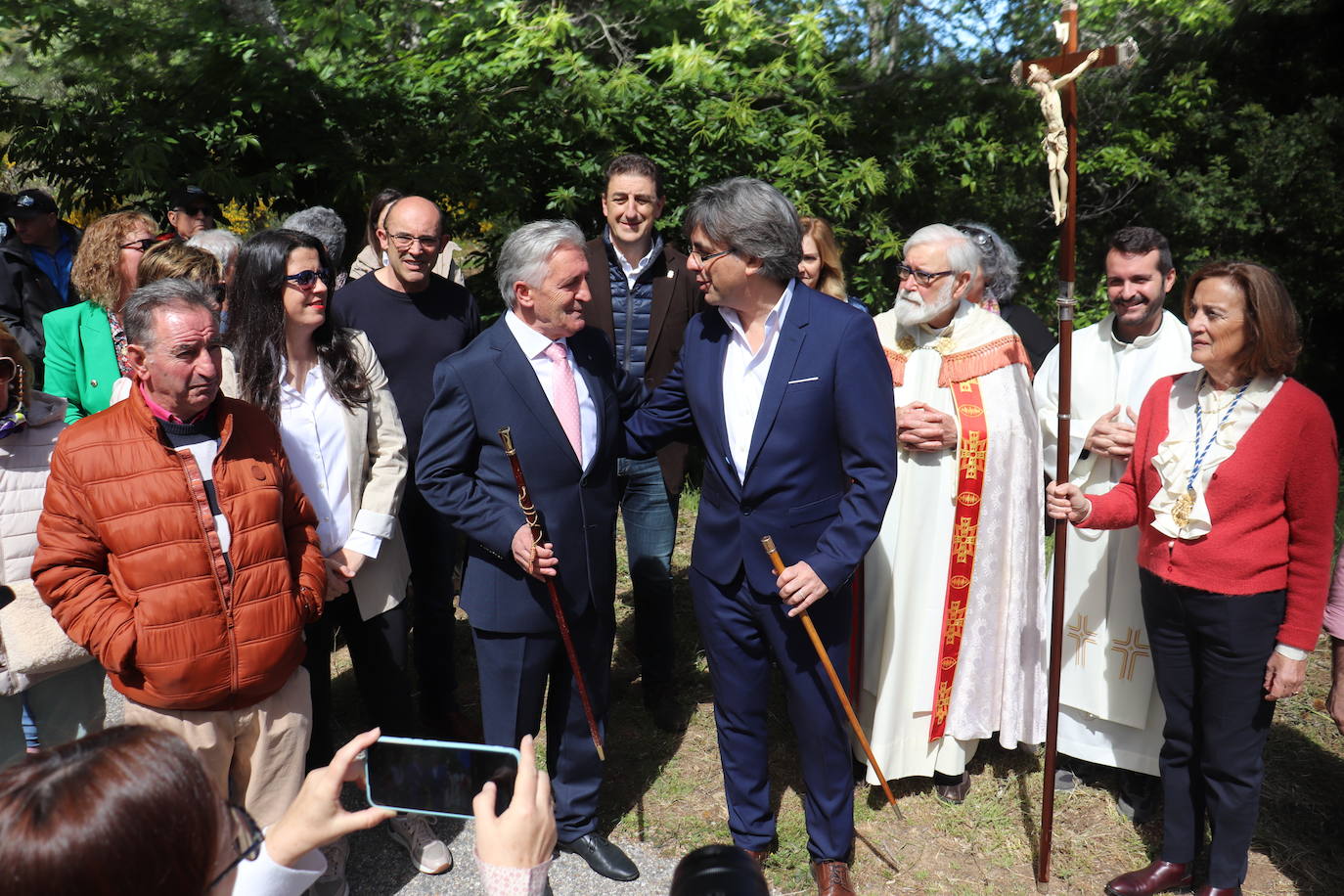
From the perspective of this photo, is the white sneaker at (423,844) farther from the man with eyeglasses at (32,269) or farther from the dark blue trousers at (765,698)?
the man with eyeglasses at (32,269)

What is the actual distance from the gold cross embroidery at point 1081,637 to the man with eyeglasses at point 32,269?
4.83 m

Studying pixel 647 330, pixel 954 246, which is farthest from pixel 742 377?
pixel 647 330

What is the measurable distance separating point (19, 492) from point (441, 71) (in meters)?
4.23

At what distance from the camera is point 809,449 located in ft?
10.6

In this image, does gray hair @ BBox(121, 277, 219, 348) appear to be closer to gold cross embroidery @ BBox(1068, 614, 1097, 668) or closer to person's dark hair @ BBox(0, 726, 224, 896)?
person's dark hair @ BBox(0, 726, 224, 896)

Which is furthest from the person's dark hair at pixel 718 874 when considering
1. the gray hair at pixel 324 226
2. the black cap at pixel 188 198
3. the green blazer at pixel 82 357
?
the black cap at pixel 188 198

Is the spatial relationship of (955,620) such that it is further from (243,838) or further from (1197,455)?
(243,838)

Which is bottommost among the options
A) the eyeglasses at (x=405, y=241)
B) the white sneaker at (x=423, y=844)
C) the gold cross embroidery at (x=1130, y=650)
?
the white sneaker at (x=423, y=844)

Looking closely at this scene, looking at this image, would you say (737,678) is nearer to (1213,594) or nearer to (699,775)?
(699,775)

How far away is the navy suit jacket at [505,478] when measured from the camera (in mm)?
3277

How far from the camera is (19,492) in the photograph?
3076mm

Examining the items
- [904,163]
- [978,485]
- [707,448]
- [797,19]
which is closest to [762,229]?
[707,448]

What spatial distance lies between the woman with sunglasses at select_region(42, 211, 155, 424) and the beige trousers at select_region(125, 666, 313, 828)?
1.55 metres

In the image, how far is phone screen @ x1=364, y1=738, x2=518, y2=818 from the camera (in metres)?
1.76
